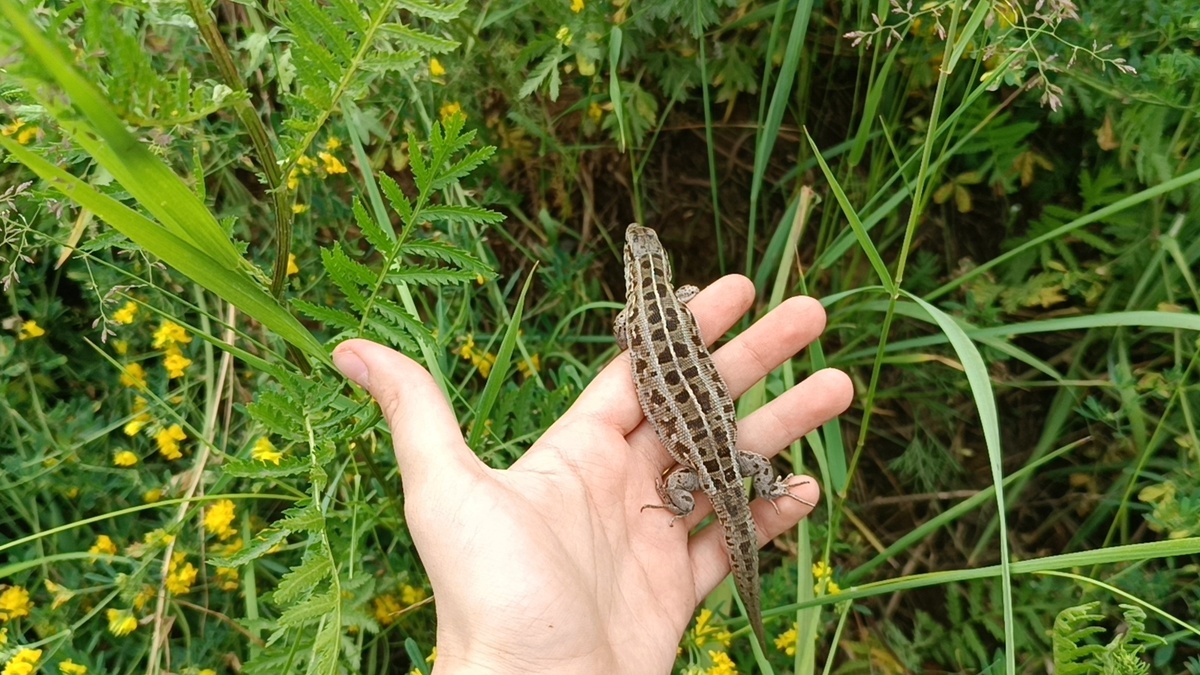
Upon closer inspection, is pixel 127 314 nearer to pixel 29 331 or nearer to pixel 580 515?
pixel 29 331

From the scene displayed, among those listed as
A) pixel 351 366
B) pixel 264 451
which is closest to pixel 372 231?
pixel 351 366

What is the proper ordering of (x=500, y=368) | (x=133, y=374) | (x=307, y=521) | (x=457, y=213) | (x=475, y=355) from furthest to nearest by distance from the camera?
(x=475, y=355), (x=133, y=374), (x=500, y=368), (x=457, y=213), (x=307, y=521)

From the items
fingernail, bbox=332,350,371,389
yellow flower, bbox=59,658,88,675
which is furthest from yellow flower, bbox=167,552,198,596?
fingernail, bbox=332,350,371,389

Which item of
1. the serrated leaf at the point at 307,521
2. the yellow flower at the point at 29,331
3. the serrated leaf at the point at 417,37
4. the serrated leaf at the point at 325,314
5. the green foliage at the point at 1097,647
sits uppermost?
the serrated leaf at the point at 417,37

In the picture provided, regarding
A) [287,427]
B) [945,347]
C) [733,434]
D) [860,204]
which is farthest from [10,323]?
[945,347]

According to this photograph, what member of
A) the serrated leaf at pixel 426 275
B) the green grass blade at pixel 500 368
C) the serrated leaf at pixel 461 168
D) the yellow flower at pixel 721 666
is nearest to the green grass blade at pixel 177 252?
the serrated leaf at pixel 426 275

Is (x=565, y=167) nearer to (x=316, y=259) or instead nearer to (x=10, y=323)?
(x=316, y=259)

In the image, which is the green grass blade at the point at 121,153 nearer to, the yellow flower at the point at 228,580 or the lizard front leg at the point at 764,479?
the yellow flower at the point at 228,580
